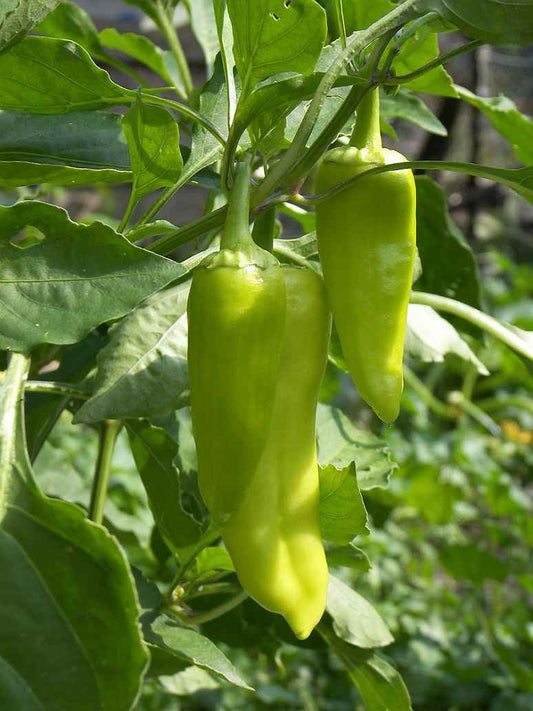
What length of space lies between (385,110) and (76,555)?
53cm

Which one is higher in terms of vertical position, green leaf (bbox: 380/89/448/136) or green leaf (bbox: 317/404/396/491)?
green leaf (bbox: 380/89/448/136)

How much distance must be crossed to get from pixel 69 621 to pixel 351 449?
1.32 feet

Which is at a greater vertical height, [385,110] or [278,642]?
[385,110]

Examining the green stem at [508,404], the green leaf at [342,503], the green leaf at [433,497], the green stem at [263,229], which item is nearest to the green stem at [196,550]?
the green leaf at [342,503]

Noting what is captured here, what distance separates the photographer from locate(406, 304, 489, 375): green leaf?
723 millimetres

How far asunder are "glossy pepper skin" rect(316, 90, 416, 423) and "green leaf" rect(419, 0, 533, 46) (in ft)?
0.20

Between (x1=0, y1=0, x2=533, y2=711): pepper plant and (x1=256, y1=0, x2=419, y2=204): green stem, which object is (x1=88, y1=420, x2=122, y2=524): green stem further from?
(x1=256, y1=0, x2=419, y2=204): green stem

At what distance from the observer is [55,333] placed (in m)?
0.49

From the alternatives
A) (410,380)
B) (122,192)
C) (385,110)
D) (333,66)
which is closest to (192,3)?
(385,110)

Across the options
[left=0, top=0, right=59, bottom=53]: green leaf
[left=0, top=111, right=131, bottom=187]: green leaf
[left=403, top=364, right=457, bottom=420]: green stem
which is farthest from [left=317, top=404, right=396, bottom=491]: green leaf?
[left=403, top=364, right=457, bottom=420]: green stem

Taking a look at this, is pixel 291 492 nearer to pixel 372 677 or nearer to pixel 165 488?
pixel 165 488

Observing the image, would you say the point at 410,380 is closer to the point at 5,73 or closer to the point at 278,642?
the point at 278,642

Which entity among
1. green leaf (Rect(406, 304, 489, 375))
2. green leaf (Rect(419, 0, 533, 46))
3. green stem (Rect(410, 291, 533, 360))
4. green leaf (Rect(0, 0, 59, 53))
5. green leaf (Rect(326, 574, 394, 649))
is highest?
green leaf (Rect(419, 0, 533, 46))

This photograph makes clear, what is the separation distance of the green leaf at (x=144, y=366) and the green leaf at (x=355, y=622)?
0.76 ft
